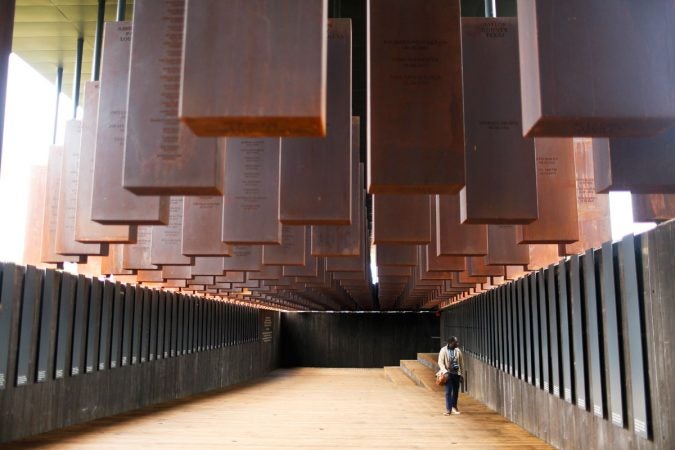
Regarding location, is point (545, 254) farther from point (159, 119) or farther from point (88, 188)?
point (159, 119)

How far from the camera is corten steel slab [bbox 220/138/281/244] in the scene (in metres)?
3.68

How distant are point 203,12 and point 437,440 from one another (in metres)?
8.65

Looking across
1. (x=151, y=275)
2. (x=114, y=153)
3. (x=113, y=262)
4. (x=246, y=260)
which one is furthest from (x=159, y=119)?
(x=151, y=275)

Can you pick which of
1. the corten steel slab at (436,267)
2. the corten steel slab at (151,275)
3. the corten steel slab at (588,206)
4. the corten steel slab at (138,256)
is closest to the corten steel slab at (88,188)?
the corten steel slab at (138,256)

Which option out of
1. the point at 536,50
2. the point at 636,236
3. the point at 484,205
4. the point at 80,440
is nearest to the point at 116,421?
the point at 80,440

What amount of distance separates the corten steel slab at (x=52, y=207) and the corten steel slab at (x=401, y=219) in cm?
311

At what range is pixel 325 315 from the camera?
33.0 metres

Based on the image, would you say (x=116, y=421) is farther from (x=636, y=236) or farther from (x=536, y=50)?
(x=536, y=50)

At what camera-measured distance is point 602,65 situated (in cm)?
186

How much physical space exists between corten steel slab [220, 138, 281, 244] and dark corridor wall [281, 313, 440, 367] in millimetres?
29018

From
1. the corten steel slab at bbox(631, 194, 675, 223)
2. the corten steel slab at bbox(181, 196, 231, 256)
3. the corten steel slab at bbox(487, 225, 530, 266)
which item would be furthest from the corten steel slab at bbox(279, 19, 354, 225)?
the corten steel slab at bbox(487, 225, 530, 266)

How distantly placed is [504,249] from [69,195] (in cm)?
390

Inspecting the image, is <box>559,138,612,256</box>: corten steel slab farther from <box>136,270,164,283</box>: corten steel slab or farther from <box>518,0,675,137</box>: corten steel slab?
<box>136,270,164,283</box>: corten steel slab

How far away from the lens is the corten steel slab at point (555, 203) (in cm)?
382
